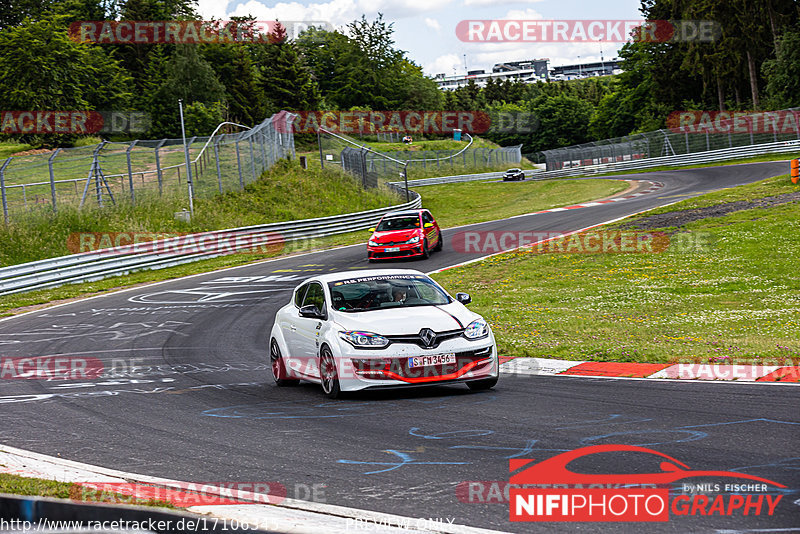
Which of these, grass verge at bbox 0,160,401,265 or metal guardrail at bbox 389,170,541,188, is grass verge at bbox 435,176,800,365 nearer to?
grass verge at bbox 0,160,401,265

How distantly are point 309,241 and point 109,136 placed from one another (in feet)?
195

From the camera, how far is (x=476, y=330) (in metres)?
9.84

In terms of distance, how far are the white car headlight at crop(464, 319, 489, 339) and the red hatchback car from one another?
57.2ft

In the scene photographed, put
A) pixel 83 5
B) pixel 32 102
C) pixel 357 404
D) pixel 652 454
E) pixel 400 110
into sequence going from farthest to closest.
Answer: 1. pixel 400 110
2. pixel 83 5
3. pixel 32 102
4. pixel 357 404
5. pixel 652 454

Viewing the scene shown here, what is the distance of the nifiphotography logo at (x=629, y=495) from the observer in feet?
16.6

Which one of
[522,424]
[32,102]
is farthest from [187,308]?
[32,102]

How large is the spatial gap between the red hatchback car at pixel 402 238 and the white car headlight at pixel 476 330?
17.4 m

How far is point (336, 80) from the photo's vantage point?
461 ft

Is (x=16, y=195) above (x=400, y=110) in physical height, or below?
below

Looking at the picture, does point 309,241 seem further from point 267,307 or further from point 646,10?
point 646,10

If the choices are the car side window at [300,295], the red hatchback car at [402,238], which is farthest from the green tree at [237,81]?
the car side window at [300,295]

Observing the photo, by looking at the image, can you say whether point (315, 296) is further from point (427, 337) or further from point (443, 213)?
point (443, 213)

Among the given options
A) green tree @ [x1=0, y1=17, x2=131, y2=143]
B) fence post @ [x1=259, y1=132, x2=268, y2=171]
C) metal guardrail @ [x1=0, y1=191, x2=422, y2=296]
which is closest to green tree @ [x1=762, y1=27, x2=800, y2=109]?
metal guardrail @ [x1=0, y1=191, x2=422, y2=296]

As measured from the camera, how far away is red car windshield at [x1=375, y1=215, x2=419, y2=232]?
1099 inches
